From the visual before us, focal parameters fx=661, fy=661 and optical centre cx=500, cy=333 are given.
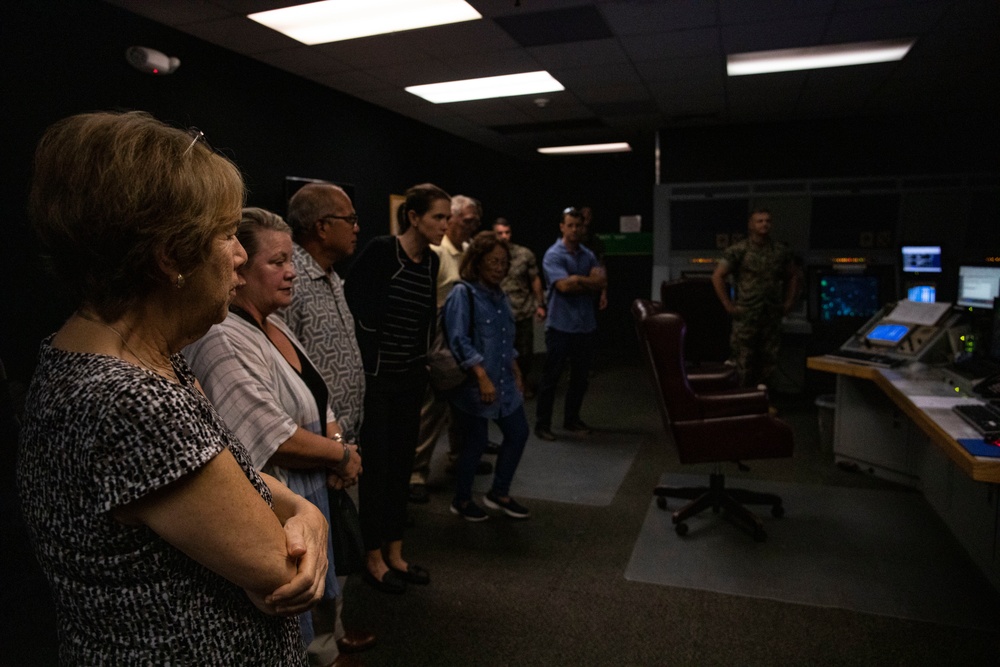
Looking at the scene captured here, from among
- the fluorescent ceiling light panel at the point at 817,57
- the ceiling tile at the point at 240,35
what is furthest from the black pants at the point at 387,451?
the fluorescent ceiling light panel at the point at 817,57

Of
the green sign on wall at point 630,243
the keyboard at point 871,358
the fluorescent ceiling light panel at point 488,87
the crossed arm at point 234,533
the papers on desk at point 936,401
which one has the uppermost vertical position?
the fluorescent ceiling light panel at point 488,87

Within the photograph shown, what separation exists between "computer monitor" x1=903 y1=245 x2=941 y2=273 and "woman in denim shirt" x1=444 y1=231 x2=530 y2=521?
430cm

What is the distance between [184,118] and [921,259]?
5821 millimetres

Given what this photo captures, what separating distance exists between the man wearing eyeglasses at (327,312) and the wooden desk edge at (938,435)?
1976 millimetres

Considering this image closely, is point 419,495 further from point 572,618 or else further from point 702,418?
point 702,418

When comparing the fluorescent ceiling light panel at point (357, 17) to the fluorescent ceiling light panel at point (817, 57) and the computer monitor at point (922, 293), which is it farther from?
the computer monitor at point (922, 293)

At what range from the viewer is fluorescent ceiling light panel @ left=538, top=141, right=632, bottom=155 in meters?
8.89

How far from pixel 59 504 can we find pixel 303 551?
276mm

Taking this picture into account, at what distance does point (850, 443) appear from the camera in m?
4.12

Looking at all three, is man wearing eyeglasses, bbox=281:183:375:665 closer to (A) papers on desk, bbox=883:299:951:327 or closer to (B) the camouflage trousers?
(A) papers on desk, bbox=883:299:951:327

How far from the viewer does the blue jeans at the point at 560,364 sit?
4.82 meters

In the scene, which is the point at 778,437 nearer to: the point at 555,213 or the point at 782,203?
the point at 782,203

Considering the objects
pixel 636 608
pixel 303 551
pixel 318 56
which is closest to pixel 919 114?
pixel 318 56

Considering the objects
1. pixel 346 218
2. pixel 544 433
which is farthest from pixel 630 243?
pixel 346 218
